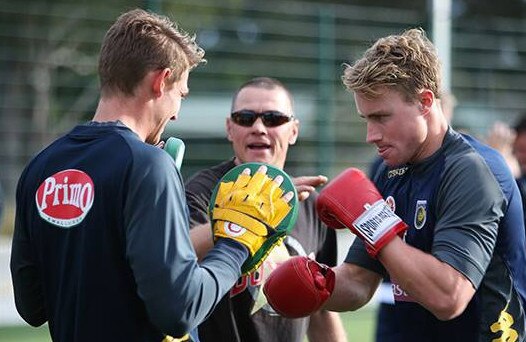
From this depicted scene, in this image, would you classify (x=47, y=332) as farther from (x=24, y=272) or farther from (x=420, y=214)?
(x=420, y=214)

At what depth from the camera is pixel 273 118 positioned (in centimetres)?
524

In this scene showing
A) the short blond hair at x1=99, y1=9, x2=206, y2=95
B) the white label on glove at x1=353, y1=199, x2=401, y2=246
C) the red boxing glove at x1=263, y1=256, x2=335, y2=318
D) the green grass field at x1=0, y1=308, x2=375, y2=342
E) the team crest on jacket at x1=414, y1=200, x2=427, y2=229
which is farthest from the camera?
the green grass field at x1=0, y1=308, x2=375, y2=342

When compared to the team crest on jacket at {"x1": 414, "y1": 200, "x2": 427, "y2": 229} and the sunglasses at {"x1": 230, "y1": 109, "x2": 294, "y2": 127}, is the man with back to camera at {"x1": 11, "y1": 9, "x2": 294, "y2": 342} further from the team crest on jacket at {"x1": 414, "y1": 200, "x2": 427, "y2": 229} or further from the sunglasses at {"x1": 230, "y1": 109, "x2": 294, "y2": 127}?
the sunglasses at {"x1": 230, "y1": 109, "x2": 294, "y2": 127}

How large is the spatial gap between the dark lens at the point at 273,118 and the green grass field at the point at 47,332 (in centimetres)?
380

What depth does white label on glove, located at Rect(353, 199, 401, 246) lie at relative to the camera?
3730 mm

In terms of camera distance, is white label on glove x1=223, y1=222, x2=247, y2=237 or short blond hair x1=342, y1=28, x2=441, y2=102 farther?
short blond hair x1=342, y1=28, x2=441, y2=102

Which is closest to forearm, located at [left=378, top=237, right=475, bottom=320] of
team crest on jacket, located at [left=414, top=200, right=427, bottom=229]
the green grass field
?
team crest on jacket, located at [left=414, top=200, right=427, bottom=229]

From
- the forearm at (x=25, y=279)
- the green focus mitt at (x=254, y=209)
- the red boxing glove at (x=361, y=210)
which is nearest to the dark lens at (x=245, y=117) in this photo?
the red boxing glove at (x=361, y=210)

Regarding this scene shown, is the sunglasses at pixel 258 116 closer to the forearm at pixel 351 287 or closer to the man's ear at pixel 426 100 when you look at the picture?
the forearm at pixel 351 287

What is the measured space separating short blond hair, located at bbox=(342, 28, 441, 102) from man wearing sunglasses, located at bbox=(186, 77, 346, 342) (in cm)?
62

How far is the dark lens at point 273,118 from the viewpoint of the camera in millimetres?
5223

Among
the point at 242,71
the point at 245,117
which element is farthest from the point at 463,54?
the point at 245,117

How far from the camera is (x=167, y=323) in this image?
10.5ft

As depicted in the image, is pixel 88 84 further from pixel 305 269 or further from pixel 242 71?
pixel 305 269
